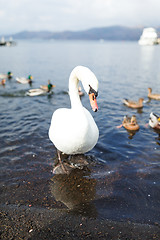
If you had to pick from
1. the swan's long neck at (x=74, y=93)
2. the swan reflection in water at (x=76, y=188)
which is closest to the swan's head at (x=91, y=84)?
the swan's long neck at (x=74, y=93)

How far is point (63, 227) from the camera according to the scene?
14.8 ft

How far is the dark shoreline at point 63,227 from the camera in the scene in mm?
4277

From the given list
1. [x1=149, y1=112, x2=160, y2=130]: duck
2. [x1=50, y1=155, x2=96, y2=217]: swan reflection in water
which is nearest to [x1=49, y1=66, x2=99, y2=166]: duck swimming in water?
[x1=50, y1=155, x2=96, y2=217]: swan reflection in water

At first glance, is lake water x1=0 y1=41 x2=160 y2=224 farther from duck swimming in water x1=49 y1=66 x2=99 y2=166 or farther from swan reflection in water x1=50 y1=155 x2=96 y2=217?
duck swimming in water x1=49 y1=66 x2=99 y2=166

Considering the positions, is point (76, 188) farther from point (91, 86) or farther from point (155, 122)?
point (155, 122)

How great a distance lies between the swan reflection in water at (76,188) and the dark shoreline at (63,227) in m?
0.32

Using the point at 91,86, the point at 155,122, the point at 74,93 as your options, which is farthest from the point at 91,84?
the point at 155,122

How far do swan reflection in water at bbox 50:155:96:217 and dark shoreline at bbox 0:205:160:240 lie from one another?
0.32m

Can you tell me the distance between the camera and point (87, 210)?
5.03m

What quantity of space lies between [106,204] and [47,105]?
986 centimetres

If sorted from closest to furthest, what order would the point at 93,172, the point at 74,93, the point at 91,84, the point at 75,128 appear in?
the point at 91,84, the point at 75,128, the point at 74,93, the point at 93,172

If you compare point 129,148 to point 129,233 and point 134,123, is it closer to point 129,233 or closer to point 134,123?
point 134,123

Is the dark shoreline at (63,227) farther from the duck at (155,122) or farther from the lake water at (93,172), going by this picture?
the duck at (155,122)

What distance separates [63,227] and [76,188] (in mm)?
1421
